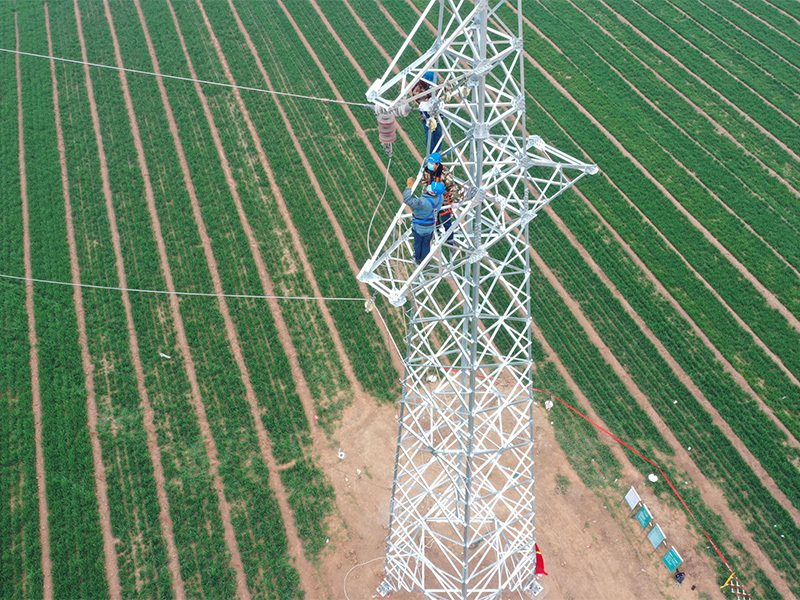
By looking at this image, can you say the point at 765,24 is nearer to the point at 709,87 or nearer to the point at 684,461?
the point at 709,87

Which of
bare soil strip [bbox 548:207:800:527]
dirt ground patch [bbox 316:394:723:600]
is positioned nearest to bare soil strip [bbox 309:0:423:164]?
bare soil strip [bbox 548:207:800:527]

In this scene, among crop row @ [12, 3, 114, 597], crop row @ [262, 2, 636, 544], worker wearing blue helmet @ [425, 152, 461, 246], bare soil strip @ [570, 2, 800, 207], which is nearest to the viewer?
worker wearing blue helmet @ [425, 152, 461, 246]

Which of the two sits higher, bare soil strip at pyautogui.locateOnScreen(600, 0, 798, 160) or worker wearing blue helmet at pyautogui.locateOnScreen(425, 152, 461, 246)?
bare soil strip at pyautogui.locateOnScreen(600, 0, 798, 160)

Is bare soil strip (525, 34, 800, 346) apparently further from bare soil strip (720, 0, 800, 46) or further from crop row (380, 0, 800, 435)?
bare soil strip (720, 0, 800, 46)

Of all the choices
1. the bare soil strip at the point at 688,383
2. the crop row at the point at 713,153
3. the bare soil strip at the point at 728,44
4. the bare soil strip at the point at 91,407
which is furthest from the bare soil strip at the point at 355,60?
the bare soil strip at the point at 728,44

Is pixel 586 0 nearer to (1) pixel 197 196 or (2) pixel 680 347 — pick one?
(2) pixel 680 347

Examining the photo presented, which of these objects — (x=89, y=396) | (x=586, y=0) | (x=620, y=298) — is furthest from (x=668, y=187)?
(x=89, y=396)

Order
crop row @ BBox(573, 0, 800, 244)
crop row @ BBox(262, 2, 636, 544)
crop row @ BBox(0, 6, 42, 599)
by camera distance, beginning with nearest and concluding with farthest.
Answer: crop row @ BBox(0, 6, 42, 599) → crop row @ BBox(262, 2, 636, 544) → crop row @ BBox(573, 0, 800, 244)
